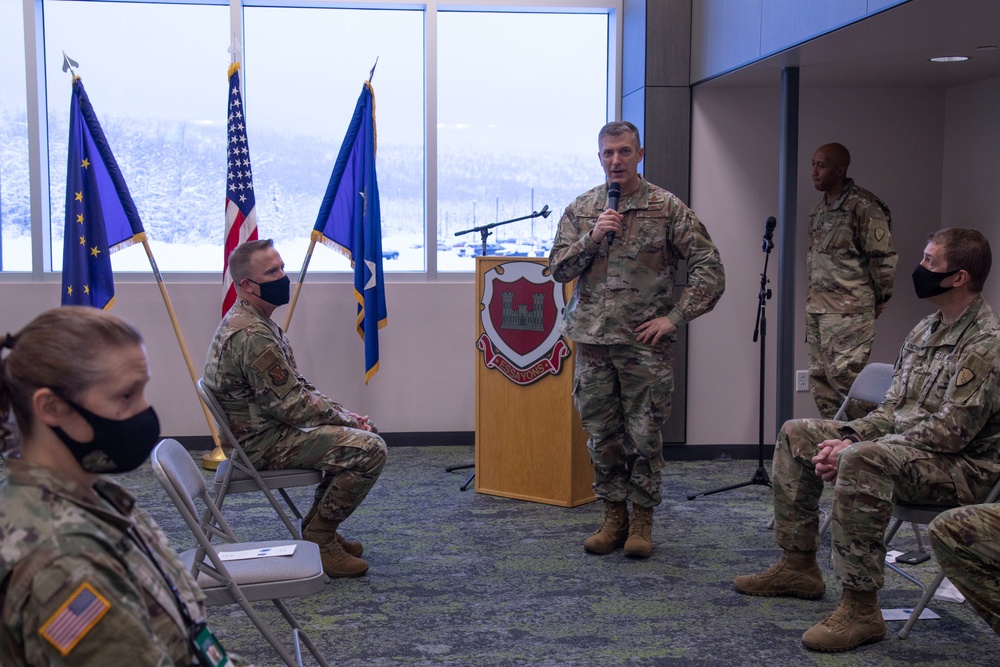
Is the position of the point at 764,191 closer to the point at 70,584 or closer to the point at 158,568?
the point at 158,568

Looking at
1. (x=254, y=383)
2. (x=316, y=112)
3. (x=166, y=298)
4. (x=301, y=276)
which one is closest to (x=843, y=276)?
(x=301, y=276)

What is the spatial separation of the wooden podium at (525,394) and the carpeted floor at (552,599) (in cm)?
13

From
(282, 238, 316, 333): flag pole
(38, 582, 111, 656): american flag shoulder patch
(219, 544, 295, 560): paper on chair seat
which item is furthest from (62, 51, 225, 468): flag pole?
(38, 582, 111, 656): american flag shoulder patch

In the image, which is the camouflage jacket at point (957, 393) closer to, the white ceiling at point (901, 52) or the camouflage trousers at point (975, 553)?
the camouflage trousers at point (975, 553)

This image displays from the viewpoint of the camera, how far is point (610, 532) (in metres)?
4.02

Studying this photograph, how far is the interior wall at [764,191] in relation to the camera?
5.63 m

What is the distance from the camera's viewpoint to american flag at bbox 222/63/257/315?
5445 millimetres

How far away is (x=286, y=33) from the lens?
6.00 metres

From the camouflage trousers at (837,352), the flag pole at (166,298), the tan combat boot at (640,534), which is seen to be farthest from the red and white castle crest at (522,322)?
the flag pole at (166,298)

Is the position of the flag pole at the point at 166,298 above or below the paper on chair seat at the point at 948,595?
above

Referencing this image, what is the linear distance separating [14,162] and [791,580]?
5132 mm

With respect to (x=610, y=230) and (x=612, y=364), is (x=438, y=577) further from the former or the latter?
(x=610, y=230)

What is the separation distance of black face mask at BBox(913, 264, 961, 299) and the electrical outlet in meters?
2.76

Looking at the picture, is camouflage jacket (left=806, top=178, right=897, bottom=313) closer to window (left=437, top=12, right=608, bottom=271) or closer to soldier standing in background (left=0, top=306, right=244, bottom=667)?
window (left=437, top=12, right=608, bottom=271)
